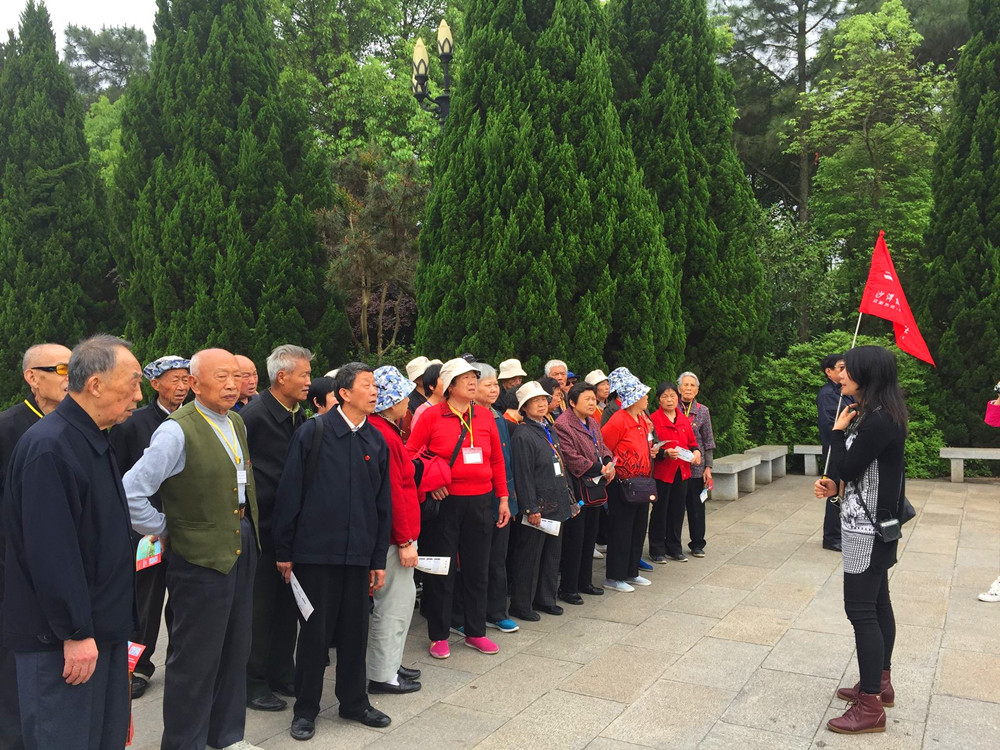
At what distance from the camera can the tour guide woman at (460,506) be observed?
5176 mm

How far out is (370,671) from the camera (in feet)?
15.0

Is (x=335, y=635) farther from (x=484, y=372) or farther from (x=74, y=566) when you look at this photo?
(x=484, y=372)

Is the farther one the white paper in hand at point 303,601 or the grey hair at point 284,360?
the grey hair at point 284,360

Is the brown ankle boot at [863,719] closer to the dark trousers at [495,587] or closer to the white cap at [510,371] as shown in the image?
the dark trousers at [495,587]

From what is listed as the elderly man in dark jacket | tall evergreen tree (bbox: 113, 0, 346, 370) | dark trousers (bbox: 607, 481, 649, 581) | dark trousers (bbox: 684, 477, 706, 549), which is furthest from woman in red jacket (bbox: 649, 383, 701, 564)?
tall evergreen tree (bbox: 113, 0, 346, 370)

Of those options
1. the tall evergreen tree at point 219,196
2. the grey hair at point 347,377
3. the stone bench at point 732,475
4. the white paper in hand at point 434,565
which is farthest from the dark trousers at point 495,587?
the tall evergreen tree at point 219,196

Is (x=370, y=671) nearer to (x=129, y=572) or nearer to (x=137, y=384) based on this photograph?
(x=129, y=572)

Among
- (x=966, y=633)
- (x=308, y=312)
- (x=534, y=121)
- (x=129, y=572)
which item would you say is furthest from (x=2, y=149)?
(x=966, y=633)

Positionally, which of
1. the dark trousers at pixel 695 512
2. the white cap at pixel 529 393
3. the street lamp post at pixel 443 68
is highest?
the street lamp post at pixel 443 68

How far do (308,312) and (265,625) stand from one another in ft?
26.8

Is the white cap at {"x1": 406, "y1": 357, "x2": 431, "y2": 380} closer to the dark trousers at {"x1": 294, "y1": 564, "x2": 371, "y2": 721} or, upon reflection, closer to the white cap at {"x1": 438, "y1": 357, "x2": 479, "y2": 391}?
the white cap at {"x1": 438, "y1": 357, "x2": 479, "y2": 391}

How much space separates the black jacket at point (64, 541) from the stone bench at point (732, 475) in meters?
9.53

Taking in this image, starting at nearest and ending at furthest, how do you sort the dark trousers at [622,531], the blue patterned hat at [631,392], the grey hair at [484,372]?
the grey hair at [484,372] < the dark trousers at [622,531] < the blue patterned hat at [631,392]

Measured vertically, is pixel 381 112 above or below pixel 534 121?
above
